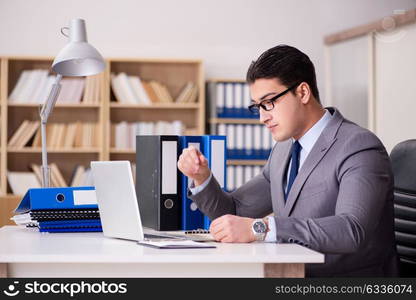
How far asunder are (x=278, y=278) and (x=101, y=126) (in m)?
4.33

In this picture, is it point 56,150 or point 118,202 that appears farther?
point 56,150

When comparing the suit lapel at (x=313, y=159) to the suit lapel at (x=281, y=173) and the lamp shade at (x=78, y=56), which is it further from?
the lamp shade at (x=78, y=56)

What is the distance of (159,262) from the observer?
68.4 inches

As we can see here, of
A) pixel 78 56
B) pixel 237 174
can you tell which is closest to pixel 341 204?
pixel 78 56

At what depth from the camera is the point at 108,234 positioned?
88.7 inches

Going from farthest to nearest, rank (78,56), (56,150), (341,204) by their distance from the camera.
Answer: (56,150) → (78,56) → (341,204)

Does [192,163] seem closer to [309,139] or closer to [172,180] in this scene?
[172,180]

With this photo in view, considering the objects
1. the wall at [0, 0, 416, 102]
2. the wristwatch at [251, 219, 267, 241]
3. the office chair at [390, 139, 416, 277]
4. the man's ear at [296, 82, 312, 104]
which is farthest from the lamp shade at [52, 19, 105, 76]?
the wall at [0, 0, 416, 102]

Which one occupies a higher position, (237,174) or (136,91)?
(136,91)

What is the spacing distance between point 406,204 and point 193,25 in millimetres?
4182

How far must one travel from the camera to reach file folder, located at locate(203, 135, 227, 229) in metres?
2.56

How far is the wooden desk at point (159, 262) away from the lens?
5.68 feet

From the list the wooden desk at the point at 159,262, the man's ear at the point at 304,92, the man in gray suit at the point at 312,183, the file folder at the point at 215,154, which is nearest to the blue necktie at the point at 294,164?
the man in gray suit at the point at 312,183

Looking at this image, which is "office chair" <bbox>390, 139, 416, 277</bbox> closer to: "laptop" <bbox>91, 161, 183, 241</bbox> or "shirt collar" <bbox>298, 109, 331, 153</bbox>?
"shirt collar" <bbox>298, 109, 331, 153</bbox>
